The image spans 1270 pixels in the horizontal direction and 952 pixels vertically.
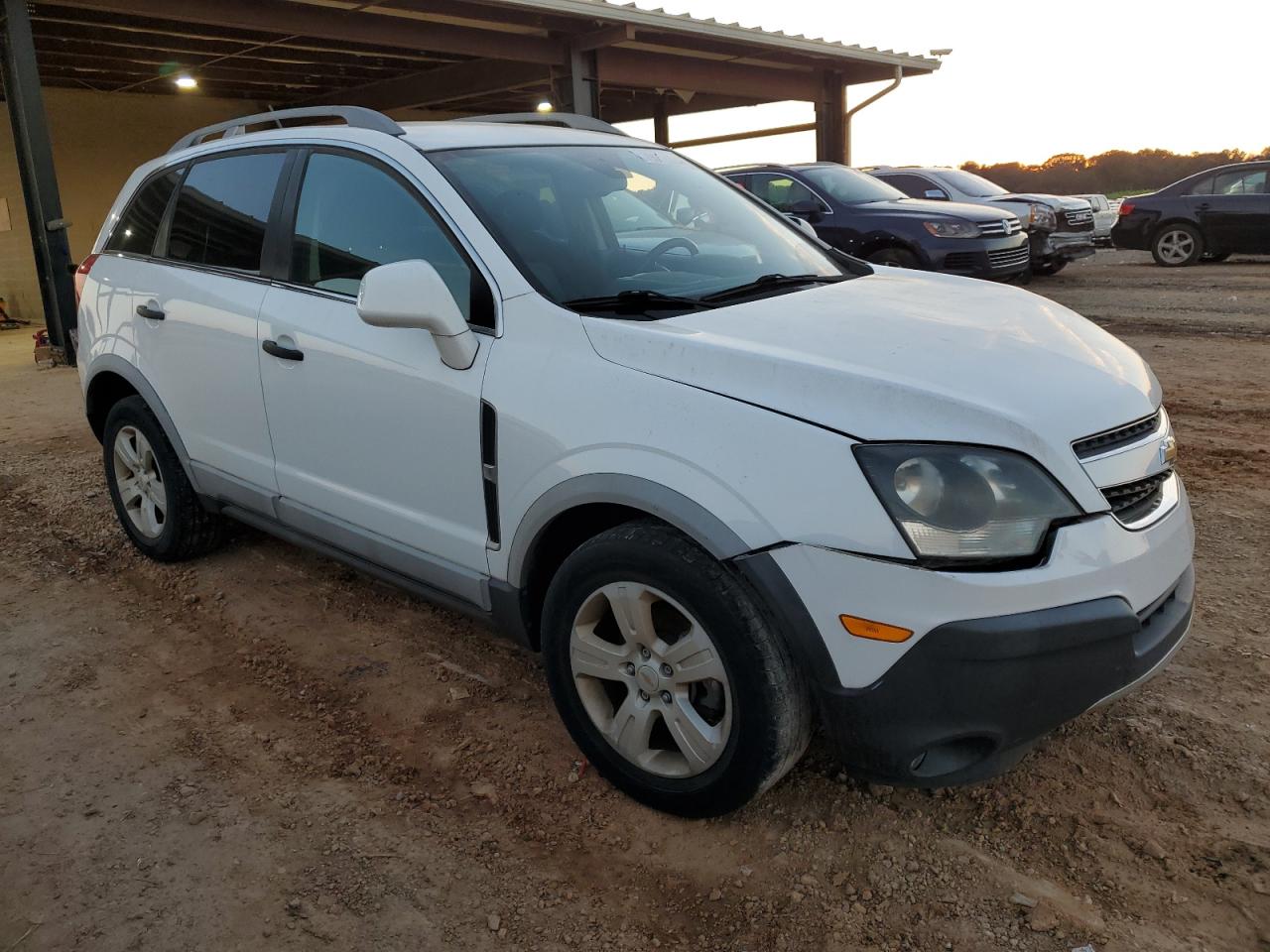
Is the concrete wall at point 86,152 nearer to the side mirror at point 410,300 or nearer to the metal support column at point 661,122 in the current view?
the metal support column at point 661,122

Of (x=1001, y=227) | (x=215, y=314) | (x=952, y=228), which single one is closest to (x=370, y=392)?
(x=215, y=314)

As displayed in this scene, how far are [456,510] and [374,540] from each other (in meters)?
0.47

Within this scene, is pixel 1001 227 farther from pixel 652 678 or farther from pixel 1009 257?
pixel 652 678

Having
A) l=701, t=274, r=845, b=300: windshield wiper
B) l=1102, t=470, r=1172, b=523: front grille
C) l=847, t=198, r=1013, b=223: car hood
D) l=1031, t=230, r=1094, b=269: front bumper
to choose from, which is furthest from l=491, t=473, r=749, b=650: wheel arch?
l=1031, t=230, r=1094, b=269: front bumper

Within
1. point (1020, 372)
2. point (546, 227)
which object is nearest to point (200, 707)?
point (546, 227)

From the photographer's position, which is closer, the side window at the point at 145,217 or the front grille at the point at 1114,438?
the front grille at the point at 1114,438

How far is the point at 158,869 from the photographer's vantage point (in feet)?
8.30

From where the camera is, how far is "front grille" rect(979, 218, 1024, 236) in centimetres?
1103

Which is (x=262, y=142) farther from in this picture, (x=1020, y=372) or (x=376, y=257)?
(x=1020, y=372)

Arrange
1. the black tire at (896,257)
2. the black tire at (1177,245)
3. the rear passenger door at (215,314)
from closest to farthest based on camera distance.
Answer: the rear passenger door at (215,314) < the black tire at (896,257) < the black tire at (1177,245)

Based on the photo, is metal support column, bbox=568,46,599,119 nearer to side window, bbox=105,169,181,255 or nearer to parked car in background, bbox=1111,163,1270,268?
parked car in background, bbox=1111,163,1270,268

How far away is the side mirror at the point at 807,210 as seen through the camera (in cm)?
1125

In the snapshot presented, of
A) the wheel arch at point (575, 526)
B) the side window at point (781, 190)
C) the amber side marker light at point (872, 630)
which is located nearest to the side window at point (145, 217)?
the wheel arch at point (575, 526)

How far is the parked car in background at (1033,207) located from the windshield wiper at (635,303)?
37.8 ft
